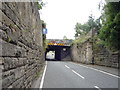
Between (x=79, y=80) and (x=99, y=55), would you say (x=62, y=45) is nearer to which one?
(x=99, y=55)

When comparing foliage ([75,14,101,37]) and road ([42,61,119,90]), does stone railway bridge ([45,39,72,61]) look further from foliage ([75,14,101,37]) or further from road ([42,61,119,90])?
road ([42,61,119,90])

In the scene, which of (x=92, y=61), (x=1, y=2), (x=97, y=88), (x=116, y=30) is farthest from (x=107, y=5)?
(x=1, y=2)

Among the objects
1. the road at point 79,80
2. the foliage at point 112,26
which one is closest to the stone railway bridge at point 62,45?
the foliage at point 112,26

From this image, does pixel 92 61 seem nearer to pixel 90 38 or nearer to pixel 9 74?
pixel 90 38

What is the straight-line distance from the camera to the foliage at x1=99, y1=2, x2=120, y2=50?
1739 centimetres

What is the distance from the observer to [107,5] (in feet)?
61.6

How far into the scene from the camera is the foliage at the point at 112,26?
1739cm

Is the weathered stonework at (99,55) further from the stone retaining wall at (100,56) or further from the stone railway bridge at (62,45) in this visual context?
the stone railway bridge at (62,45)

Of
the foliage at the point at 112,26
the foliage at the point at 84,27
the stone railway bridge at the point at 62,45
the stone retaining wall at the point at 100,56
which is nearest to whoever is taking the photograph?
the foliage at the point at 112,26

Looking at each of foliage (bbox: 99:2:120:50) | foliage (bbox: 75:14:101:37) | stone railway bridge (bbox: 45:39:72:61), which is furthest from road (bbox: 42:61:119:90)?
foliage (bbox: 75:14:101:37)

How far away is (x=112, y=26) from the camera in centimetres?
1791

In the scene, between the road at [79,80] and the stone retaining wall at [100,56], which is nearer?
the road at [79,80]

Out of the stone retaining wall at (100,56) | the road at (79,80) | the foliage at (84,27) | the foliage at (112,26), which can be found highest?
the foliage at (84,27)

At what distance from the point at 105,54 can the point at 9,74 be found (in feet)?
73.0
